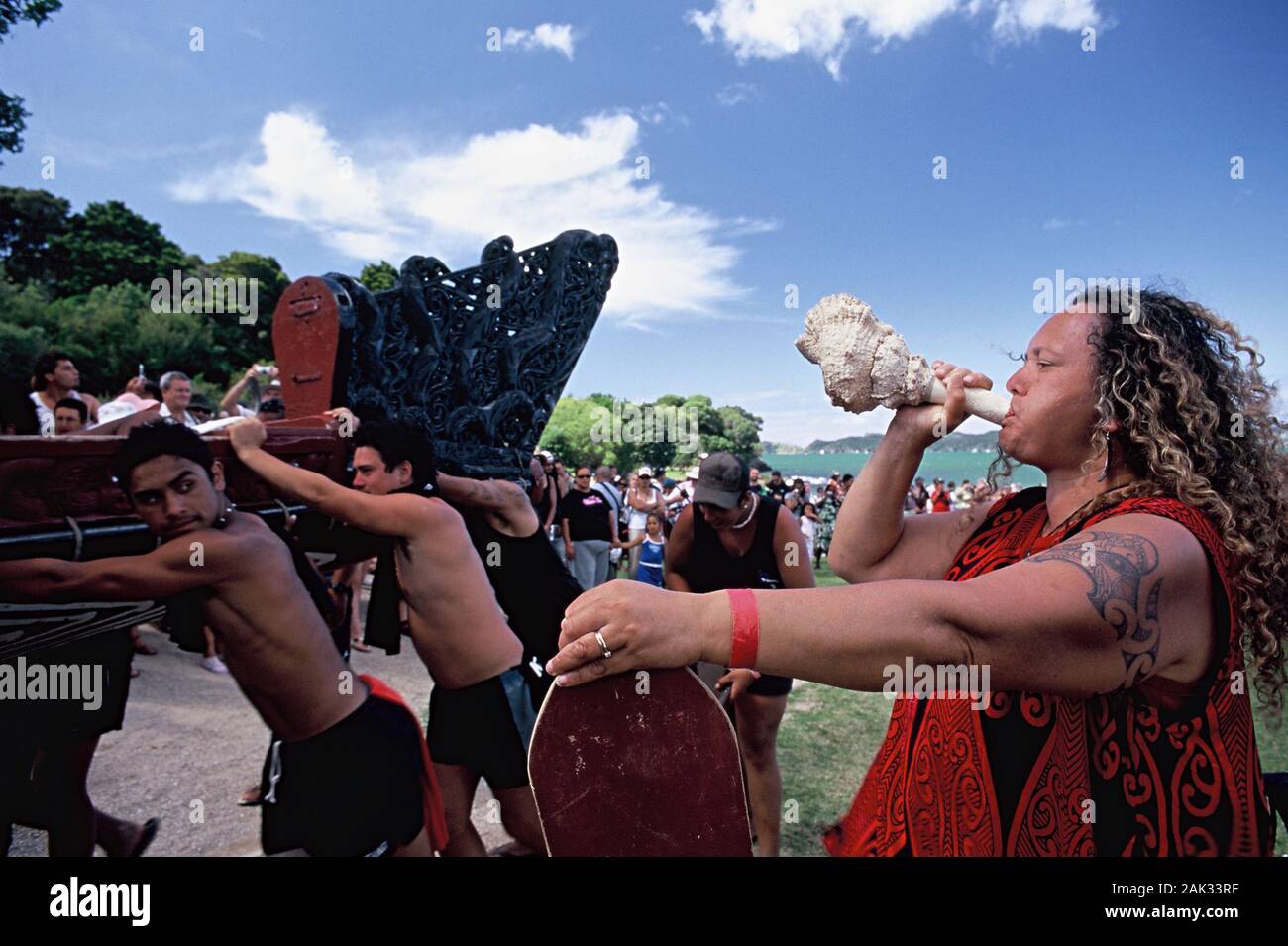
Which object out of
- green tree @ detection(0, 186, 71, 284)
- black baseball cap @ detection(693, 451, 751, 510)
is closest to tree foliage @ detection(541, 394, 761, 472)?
black baseball cap @ detection(693, 451, 751, 510)

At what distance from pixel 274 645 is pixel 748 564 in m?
2.31

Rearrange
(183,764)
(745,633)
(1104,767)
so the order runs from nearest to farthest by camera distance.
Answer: (745,633) < (1104,767) < (183,764)

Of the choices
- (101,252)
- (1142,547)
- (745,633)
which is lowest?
(745,633)

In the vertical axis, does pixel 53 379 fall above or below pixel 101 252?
below

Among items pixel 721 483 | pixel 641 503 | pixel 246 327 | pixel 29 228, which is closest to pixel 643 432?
pixel 721 483

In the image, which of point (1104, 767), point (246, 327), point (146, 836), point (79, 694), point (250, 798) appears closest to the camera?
point (1104, 767)

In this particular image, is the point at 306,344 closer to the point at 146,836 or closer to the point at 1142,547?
the point at 146,836

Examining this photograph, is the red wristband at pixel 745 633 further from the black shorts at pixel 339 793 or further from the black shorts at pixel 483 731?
the black shorts at pixel 483 731

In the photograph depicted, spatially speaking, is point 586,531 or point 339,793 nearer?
point 339,793

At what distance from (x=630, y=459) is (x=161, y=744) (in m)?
31.5

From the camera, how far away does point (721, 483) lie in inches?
146

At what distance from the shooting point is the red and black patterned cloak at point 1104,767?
4.22ft

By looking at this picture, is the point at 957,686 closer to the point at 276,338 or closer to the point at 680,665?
the point at 680,665
